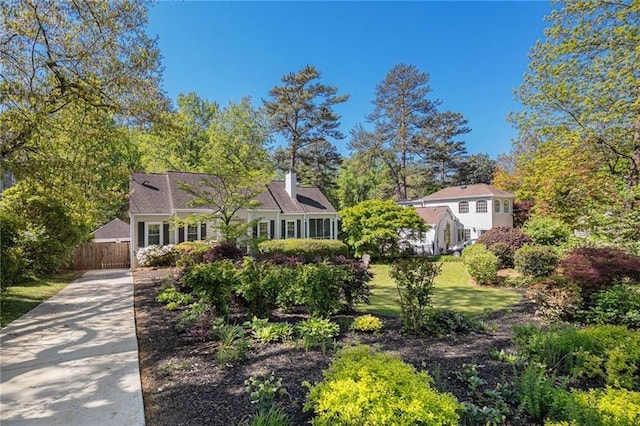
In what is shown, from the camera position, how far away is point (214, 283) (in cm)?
587

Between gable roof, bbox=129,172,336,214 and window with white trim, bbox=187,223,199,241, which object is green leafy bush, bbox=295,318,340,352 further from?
window with white trim, bbox=187,223,199,241

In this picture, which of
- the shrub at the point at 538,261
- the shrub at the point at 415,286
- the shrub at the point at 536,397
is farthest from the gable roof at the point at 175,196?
the shrub at the point at 536,397

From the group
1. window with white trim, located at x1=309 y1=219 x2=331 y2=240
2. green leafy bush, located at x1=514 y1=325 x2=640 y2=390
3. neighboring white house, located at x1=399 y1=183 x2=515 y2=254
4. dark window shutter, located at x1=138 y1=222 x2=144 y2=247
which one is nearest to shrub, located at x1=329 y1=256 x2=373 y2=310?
green leafy bush, located at x1=514 y1=325 x2=640 y2=390

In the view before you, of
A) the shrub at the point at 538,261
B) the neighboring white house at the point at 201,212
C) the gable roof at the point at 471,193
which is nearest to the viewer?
the shrub at the point at 538,261

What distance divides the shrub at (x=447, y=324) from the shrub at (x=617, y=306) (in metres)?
2.52

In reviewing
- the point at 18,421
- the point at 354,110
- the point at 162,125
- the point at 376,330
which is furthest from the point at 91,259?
the point at 354,110

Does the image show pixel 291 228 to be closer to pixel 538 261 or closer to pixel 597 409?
pixel 538 261

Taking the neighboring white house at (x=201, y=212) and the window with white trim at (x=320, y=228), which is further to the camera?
the window with white trim at (x=320, y=228)

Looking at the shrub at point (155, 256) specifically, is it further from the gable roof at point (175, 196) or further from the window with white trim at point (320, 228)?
the window with white trim at point (320, 228)

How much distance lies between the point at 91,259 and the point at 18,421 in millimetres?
14693

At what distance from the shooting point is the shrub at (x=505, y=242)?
14.8 m

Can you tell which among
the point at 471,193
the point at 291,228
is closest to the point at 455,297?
the point at 291,228

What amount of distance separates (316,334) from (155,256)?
1352cm

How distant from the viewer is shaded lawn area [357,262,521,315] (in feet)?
26.4
